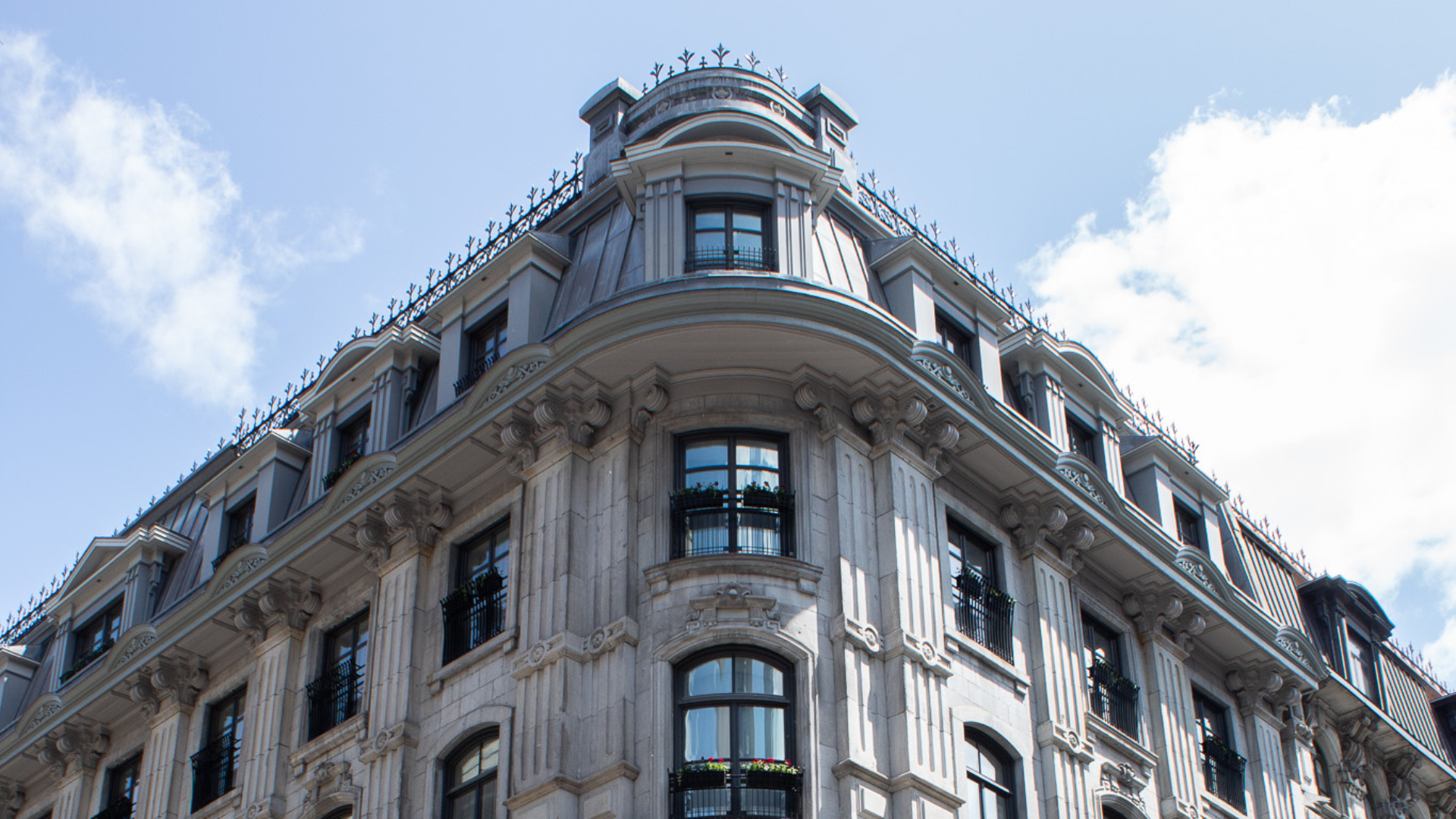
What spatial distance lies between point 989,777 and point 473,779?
8.58 metres

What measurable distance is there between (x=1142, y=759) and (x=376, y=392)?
55.5 ft

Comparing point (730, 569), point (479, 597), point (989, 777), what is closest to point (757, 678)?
point (730, 569)

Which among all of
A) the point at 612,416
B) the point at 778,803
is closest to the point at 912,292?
the point at 612,416

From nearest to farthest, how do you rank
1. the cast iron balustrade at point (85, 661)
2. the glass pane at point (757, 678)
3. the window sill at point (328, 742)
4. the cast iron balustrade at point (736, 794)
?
the cast iron balustrade at point (736, 794) → the glass pane at point (757, 678) → the window sill at point (328, 742) → the cast iron balustrade at point (85, 661)

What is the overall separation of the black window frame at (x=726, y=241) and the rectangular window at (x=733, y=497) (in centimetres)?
353

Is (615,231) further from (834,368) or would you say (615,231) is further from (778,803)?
(778,803)

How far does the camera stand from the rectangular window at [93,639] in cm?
4337

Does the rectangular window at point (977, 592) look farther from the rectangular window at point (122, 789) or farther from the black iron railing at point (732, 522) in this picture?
the rectangular window at point (122, 789)

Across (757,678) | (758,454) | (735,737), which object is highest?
(758,454)

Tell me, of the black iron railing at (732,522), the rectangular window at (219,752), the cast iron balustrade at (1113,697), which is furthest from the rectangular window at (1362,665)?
the rectangular window at (219,752)

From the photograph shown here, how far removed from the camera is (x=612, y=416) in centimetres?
3225

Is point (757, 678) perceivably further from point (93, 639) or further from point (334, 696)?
point (93, 639)

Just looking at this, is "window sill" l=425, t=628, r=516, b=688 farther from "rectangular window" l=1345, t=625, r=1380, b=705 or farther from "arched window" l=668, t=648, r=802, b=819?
"rectangular window" l=1345, t=625, r=1380, b=705

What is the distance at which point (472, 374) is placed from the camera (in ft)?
121
